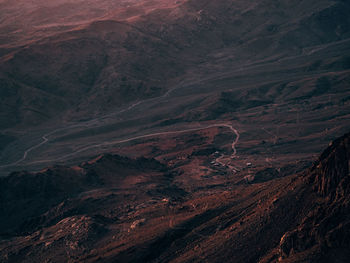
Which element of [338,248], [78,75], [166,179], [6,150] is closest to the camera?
[338,248]

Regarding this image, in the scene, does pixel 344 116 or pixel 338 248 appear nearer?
pixel 338 248

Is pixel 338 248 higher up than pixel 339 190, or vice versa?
pixel 339 190

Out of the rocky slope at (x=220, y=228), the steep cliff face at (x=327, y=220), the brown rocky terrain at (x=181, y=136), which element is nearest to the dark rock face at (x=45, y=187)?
the brown rocky terrain at (x=181, y=136)

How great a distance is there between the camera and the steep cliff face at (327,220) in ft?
113

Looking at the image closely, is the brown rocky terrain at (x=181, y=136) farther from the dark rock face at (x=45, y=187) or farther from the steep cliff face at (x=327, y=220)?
the dark rock face at (x=45, y=187)

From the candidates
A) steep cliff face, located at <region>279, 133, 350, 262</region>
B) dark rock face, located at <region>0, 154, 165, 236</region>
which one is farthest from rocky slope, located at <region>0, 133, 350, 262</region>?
dark rock face, located at <region>0, 154, 165, 236</region>

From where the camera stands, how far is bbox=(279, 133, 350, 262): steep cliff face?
113 ft

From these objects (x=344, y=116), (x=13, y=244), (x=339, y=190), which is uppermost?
(x=339, y=190)

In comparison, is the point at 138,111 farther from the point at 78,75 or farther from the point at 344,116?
the point at 344,116

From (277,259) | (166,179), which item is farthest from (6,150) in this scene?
(277,259)

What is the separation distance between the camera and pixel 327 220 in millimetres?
35625

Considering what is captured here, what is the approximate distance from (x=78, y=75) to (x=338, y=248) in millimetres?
114586

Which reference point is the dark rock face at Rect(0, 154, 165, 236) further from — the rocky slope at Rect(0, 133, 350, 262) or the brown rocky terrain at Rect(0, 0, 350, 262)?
the rocky slope at Rect(0, 133, 350, 262)

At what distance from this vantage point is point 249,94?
116 metres
